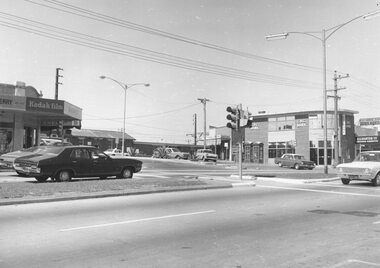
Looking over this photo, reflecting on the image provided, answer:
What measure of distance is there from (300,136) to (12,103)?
41.3 m

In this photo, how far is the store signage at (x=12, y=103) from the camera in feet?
86.1

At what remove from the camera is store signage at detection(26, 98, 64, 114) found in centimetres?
2747

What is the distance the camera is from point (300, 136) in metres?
58.8

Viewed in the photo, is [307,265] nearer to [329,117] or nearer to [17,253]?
[17,253]

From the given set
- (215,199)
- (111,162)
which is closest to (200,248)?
(215,199)

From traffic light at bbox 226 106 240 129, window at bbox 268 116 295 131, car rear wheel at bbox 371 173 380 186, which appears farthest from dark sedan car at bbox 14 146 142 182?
window at bbox 268 116 295 131

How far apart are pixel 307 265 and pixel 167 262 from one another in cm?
193

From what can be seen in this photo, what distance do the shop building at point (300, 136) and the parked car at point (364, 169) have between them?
34507 millimetres

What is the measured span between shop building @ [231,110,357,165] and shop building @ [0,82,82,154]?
2766cm

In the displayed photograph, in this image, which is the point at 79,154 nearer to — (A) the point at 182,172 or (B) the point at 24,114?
(A) the point at 182,172

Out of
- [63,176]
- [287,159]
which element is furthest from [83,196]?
[287,159]

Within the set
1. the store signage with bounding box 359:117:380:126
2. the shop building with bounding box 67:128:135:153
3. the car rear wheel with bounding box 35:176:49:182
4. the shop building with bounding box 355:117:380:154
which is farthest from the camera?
the shop building with bounding box 67:128:135:153

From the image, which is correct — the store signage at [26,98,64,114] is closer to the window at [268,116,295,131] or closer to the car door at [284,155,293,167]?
the car door at [284,155,293,167]

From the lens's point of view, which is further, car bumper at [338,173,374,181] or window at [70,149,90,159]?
car bumper at [338,173,374,181]
